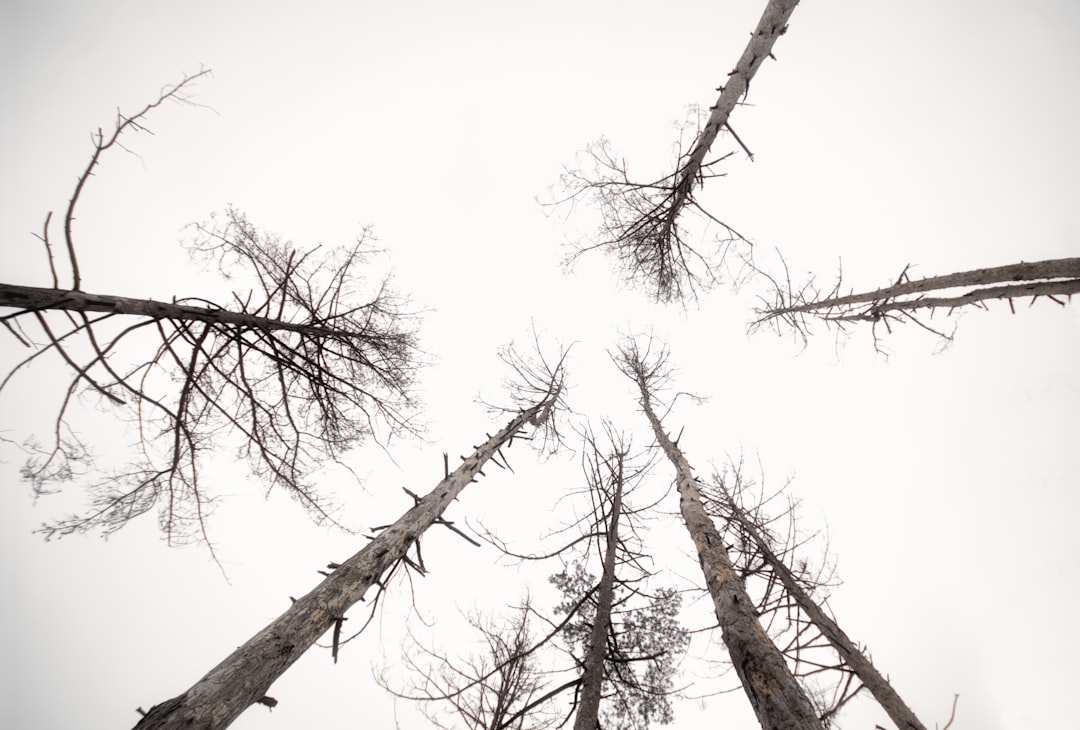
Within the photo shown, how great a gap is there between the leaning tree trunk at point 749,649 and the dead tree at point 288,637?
9.37ft

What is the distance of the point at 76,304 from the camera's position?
10.0ft

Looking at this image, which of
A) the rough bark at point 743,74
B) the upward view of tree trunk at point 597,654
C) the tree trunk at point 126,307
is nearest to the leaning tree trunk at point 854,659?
the upward view of tree trunk at point 597,654

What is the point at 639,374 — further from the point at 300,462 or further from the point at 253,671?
the point at 253,671

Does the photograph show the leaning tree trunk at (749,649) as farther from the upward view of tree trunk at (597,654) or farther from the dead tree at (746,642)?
the upward view of tree trunk at (597,654)

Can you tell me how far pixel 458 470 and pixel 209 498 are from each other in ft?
8.85

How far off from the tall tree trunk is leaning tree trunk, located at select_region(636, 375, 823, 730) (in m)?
1.02

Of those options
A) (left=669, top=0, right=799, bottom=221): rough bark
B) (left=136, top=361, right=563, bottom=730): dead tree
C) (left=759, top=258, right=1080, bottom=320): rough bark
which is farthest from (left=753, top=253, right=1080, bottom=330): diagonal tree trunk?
(left=136, top=361, right=563, bottom=730): dead tree

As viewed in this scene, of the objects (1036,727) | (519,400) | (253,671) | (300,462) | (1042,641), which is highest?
(1042,641)

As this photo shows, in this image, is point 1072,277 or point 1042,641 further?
point 1042,641

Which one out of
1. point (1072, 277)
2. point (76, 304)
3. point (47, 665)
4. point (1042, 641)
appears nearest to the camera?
point (76, 304)

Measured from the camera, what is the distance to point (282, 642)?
2521 millimetres

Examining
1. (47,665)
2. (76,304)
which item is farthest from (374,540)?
(47,665)

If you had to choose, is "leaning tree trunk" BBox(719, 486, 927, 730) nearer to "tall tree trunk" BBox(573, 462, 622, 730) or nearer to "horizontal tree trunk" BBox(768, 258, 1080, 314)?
"tall tree trunk" BBox(573, 462, 622, 730)

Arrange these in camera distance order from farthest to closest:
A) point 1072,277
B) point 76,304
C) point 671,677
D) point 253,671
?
point 671,677, point 1072,277, point 76,304, point 253,671
